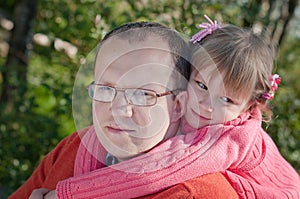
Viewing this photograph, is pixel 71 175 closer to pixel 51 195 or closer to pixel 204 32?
pixel 51 195

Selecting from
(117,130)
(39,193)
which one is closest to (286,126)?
(39,193)

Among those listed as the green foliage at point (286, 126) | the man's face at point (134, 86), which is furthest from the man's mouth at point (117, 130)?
the green foliage at point (286, 126)

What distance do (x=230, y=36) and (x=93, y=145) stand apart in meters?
0.54

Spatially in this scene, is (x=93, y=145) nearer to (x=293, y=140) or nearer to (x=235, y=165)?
(x=235, y=165)

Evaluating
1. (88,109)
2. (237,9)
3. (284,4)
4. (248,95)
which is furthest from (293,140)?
(88,109)

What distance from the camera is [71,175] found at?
6.21 feet

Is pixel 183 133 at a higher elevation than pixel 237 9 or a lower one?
lower

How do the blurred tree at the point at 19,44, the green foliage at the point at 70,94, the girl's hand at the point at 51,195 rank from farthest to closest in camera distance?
the blurred tree at the point at 19,44, the green foliage at the point at 70,94, the girl's hand at the point at 51,195

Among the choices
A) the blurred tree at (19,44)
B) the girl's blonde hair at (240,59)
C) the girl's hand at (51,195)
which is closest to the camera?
the girl's blonde hair at (240,59)

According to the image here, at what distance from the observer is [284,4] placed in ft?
12.7

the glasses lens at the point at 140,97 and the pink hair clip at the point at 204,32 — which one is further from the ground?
the pink hair clip at the point at 204,32

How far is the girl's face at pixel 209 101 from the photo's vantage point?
1.59 m

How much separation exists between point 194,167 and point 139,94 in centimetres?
25

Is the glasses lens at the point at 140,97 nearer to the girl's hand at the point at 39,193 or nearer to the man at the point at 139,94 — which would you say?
the man at the point at 139,94
